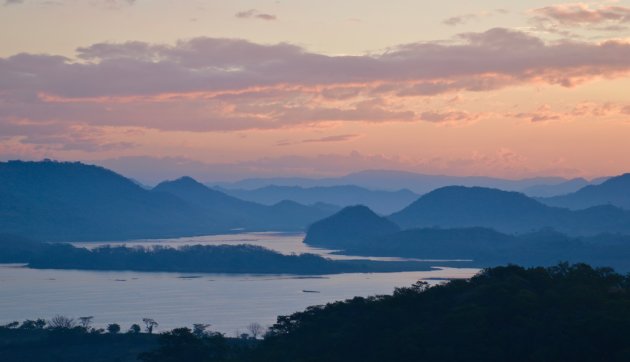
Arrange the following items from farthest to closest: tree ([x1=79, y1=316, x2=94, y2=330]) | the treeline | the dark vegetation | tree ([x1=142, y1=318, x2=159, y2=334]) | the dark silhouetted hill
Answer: tree ([x1=79, y1=316, x2=94, y2=330]) → tree ([x1=142, y1=318, x2=159, y2=334]) → the treeline → the dark vegetation → the dark silhouetted hill

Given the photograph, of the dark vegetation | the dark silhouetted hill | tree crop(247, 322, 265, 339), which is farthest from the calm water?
the dark silhouetted hill

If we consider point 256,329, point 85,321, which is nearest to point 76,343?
point 85,321

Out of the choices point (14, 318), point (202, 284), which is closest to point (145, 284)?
point (202, 284)

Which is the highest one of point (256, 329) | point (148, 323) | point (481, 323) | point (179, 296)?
point (481, 323)

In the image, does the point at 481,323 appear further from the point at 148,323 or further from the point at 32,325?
the point at 148,323

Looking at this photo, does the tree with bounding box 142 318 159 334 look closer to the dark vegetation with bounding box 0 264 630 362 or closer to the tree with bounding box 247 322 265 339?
the tree with bounding box 247 322 265 339
